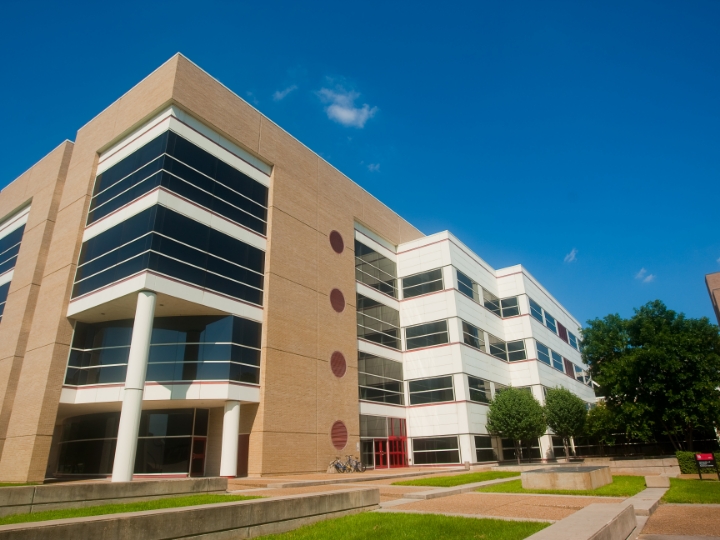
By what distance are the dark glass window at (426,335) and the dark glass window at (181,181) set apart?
51.5ft

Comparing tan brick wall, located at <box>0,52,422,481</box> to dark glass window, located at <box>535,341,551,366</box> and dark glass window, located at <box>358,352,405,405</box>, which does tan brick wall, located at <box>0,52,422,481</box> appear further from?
dark glass window, located at <box>535,341,551,366</box>

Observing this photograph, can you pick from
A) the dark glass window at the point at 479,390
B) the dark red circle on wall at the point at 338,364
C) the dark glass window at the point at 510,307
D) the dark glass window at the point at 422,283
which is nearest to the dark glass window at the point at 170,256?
the dark red circle on wall at the point at 338,364

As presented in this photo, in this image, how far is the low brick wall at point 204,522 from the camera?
6.04 meters

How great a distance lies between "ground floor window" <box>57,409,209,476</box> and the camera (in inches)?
958

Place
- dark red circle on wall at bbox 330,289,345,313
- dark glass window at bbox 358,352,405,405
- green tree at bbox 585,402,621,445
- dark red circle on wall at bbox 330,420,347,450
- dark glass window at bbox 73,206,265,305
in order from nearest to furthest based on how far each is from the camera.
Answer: dark glass window at bbox 73,206,265,305 → dark red circle on wall at bbox 330,420,347,450 → dark red circle on wall at bbox 330,289,345,313 → dark glass window at bbox 358,352,405,405 → green tree at bbox 585,402,621,445

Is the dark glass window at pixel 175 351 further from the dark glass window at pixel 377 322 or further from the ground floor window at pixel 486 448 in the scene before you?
the ground floor window at pixel 486 448

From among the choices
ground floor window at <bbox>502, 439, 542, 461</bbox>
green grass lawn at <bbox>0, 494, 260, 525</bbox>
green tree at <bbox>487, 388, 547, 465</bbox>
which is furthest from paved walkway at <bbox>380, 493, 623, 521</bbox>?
ground floor window at <bbox>502, 439, 542, 461</bbox>

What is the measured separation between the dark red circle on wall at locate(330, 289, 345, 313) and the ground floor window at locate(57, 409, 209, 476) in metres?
10.5

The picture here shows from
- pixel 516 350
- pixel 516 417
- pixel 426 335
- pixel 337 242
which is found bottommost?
pixel 516 417

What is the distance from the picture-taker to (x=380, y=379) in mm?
35844

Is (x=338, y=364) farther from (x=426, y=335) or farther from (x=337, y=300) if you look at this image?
(x=426, y=335)

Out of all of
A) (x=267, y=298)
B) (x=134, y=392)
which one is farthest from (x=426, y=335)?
(x=134, y=392)

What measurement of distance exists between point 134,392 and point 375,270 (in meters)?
22.1

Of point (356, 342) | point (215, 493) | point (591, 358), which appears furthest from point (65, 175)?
point (591, 358)
